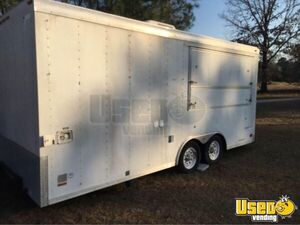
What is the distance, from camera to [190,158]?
5484 mm

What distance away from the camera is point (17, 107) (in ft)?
12.7

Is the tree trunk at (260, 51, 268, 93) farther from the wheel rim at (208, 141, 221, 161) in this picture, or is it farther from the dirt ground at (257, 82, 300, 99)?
the wheel rim at (208, 141, 221, 161)

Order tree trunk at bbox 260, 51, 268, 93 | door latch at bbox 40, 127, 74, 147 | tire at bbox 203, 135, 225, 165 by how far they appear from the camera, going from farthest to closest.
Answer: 1. tree trunk at bbox 260, 51, 268, 93
2. tire at bbox 203, 135, 225, 165
3. door latch at bbox 40, 127, 74, 147

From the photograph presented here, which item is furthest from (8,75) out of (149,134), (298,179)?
(298,179)

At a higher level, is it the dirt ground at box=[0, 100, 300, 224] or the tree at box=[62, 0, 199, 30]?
the tree at box=[62, 0, 199, 30]

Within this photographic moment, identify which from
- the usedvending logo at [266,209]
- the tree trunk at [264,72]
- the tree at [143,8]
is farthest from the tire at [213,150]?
the tree trunk at [264,72]

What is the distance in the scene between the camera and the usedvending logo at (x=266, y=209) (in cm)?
388

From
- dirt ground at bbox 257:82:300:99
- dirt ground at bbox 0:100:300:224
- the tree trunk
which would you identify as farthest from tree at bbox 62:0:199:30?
the tree trunk

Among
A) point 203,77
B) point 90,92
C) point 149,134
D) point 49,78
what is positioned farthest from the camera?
point 203,77

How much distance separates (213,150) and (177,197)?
1993mm

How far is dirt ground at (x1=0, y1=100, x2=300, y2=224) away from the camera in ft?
12.3

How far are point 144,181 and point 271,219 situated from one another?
2195mm

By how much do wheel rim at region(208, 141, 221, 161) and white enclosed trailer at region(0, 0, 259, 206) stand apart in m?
0.26

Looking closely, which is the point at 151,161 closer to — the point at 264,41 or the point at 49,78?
the point at 49,78
